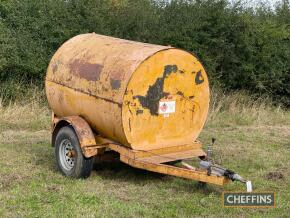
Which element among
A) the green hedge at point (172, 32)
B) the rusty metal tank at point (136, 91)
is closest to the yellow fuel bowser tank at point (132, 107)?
the rusty metal tank at point (136, 91)

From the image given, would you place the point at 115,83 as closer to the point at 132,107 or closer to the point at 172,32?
the point at 132,107

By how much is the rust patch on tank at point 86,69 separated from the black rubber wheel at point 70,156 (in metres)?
0.83

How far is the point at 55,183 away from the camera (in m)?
7.12

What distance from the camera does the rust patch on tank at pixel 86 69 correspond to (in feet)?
23.6

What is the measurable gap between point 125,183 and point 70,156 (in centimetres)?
95

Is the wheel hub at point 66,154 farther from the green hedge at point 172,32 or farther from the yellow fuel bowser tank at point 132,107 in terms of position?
the green hedge at point 172,32

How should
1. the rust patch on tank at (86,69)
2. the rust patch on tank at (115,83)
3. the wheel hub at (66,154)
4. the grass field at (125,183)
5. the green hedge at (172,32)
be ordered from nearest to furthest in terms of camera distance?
1. the grass field at (125,183)
2. the rust patch on tank at (115,83)
3. the rust patch on tank at (86,69)
4. the wheel hub at (66,154)
5. the green hedge at (172,32)

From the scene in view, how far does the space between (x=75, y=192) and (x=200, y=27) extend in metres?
9.75

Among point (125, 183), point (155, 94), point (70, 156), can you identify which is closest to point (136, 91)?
point (155, 94)

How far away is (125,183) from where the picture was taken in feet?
23.8

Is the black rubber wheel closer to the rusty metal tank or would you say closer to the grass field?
the grass field

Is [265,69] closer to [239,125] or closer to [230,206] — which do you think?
[239,125]

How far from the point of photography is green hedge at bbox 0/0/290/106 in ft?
45.3

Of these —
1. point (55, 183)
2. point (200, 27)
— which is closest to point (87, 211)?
point (55, 183)
